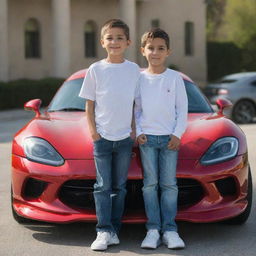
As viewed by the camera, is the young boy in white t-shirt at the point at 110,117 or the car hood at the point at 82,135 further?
the car hood at the point at 82,135

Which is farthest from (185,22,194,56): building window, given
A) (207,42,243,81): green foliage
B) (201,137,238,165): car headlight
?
(201,137,238,165): car headlight

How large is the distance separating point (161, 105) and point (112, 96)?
379 millimetres

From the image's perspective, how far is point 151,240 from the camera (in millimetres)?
4746

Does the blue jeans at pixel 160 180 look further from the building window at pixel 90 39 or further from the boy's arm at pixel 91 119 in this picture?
the building window at pixel 90 39

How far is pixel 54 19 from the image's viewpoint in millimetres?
26594

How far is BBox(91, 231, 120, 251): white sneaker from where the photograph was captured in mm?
4703

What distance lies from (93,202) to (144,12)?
1166 inches

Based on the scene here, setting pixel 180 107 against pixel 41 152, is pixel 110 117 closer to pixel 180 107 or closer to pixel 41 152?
pixel 180 107

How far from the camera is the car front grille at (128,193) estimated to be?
4.94 metres

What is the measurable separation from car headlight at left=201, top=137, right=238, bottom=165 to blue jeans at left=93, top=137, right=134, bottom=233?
64cm

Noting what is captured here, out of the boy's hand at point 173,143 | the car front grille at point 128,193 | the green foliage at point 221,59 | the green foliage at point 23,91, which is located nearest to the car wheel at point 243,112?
the green foliage at point 23,91

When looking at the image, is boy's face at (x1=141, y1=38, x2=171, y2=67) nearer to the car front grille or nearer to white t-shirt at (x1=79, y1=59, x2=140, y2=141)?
white t-shirt at (x1=79, y1=59, x2=140, y2=141)

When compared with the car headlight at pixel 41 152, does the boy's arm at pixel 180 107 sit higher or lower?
higher

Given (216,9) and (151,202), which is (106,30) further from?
(216,9)
